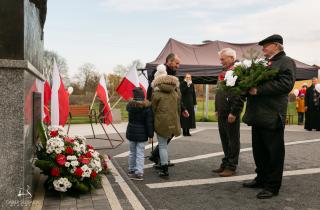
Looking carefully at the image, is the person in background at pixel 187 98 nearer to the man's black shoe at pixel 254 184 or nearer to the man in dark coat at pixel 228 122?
the man in dark coat at pixel 228 122

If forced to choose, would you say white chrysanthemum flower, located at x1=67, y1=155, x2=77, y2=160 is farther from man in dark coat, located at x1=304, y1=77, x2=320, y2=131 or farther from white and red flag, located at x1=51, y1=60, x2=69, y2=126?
man in dark coat, located at x1=304, y1=77, x2=320, y2=131

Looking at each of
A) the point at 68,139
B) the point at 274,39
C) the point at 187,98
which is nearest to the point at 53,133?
the point at 68,139

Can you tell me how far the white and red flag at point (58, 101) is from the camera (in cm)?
673

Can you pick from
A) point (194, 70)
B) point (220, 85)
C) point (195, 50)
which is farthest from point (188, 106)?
point (220, 85)

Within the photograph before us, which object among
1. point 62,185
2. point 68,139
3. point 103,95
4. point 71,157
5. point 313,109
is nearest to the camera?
point 62,185

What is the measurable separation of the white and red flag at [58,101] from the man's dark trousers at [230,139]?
9.01ft

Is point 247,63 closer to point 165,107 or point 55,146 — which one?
point 165,107

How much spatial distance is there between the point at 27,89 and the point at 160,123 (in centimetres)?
247

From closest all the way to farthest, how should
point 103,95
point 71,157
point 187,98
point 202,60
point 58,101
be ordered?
point 71,157
point 58,101
point 103,95
point 187,98
point 202,60

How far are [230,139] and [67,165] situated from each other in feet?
8.92

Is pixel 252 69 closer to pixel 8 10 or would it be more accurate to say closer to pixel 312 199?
pixel 312 199

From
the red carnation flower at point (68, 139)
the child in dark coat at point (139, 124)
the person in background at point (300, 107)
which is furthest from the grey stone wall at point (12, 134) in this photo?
the person in background at point (300, 107)

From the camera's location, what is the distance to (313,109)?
15055mm

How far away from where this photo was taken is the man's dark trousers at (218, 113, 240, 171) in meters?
6.35
